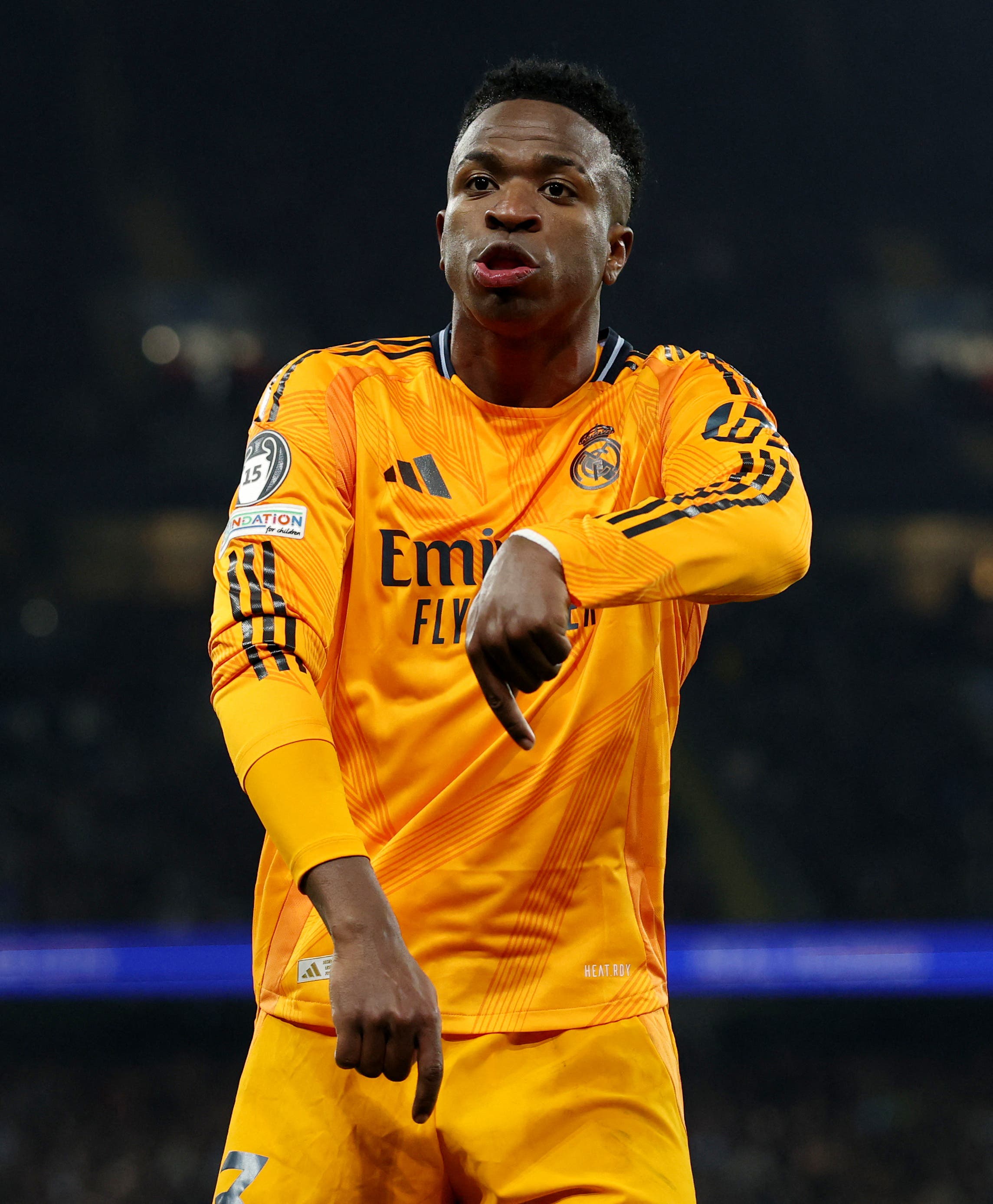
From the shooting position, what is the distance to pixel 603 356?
1.95m

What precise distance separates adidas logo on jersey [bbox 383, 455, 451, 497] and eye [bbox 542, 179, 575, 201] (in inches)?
15.6

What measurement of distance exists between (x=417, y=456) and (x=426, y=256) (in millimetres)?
7217

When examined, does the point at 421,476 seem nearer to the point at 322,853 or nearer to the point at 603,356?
the point at 603,356

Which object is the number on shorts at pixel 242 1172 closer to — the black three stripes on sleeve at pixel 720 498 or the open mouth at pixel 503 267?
the black three stripes on sleeve at pixel 720 498

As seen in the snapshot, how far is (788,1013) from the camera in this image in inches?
299

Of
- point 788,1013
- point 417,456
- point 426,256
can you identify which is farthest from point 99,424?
point 417,456

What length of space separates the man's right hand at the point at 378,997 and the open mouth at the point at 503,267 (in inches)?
33.0

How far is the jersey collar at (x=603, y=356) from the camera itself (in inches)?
75.5

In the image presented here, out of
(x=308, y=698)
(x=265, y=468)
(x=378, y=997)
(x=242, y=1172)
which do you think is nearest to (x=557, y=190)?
(x=265, y=468)

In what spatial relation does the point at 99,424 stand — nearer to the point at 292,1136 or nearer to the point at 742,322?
the point at 742,322

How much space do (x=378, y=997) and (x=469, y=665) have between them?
510 mm

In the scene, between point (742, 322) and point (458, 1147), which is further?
point (742, 322)

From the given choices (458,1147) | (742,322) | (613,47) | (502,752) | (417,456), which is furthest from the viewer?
(742,322)

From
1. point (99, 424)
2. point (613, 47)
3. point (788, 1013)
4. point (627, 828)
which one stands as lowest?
point (788, 1013)
